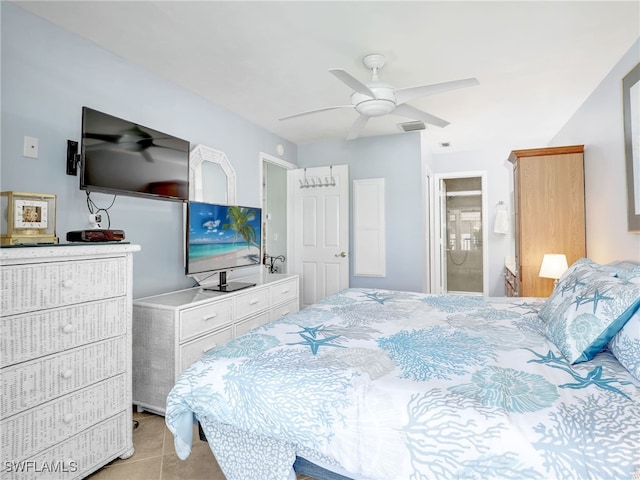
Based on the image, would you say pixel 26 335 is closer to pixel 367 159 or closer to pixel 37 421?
pixel 37 421

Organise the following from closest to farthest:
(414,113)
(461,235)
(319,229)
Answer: (414,113), (319,229), (461,235)

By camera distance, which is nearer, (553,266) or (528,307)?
(528,307)

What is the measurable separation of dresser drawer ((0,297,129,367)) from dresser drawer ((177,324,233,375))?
0.55 m

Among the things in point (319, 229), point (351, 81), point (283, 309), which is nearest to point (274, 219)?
point (319, 229)

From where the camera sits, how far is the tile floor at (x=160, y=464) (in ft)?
5.86

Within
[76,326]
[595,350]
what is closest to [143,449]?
[76,326]

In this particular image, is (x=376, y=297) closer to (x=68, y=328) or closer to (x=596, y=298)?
(x=596, y=298)

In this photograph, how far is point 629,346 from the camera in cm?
132

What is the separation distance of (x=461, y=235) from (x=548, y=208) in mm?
3259

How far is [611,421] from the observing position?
3.31 feet

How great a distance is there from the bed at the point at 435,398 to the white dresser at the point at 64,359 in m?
Result: 0.63

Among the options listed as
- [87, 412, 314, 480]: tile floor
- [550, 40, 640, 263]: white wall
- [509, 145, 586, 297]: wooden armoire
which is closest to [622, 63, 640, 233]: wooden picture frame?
[550, 40, 640, 263]: white wall

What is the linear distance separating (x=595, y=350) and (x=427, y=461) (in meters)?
0.90

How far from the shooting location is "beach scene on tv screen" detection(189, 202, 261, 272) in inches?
107
